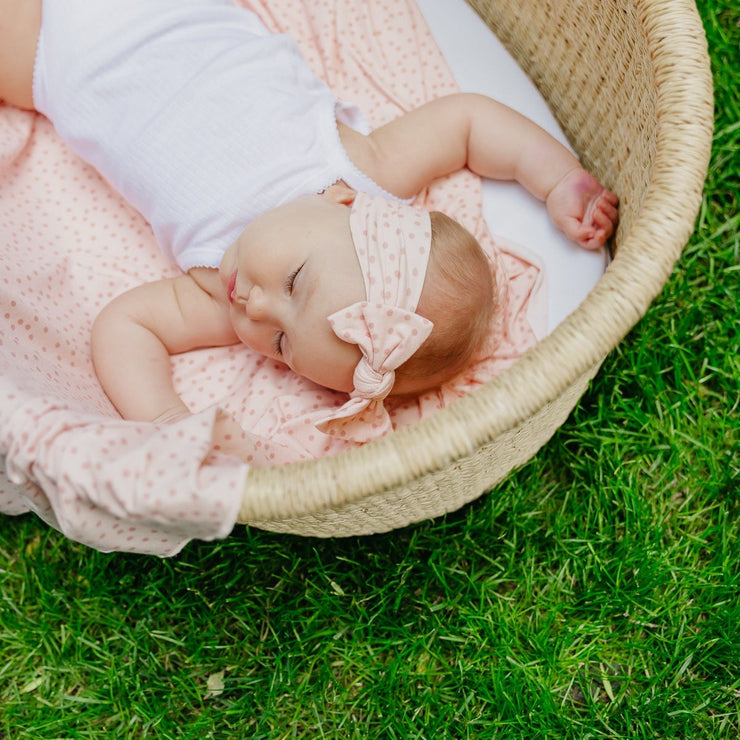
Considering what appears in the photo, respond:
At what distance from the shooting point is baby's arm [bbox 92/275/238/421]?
4.30ft

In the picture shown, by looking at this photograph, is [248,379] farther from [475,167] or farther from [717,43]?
[717,43]

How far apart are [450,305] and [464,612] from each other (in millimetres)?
630

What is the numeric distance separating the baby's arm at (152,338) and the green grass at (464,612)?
369 millimetres

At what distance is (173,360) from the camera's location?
4.81ft

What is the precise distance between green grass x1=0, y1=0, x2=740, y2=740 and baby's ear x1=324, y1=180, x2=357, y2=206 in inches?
25.3

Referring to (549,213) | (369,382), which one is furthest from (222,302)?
(549,213)

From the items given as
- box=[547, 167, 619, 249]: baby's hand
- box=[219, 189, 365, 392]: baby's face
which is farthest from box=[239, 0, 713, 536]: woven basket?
box=[219, 189, 365, 392]: baby's face

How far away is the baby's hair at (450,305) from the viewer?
1.16 metres

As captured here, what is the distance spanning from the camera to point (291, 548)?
1.53 metres

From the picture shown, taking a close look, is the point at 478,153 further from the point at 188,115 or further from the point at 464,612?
the point at 464,612

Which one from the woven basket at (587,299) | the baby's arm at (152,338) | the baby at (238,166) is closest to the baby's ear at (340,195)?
the baby at (238,166)

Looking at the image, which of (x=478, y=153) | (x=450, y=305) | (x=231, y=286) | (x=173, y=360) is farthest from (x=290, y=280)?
(x=478, y=153)

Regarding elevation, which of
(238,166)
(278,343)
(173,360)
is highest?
(238,166)

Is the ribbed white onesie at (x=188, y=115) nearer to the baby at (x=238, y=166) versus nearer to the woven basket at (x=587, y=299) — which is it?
the baby at (x=238, y=166)
